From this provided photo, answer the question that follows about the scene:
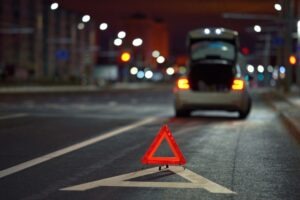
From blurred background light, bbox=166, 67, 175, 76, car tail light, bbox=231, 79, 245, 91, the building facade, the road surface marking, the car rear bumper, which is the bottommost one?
the road surface marking

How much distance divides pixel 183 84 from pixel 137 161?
11933 mm

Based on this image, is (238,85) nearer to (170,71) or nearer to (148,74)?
(148,74)

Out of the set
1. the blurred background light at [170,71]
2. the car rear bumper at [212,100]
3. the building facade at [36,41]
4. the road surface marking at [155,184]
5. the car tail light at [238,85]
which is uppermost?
the building facade at [36,41]

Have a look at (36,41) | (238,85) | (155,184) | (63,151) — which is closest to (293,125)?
(238,85)

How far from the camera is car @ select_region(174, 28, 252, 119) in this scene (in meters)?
23.9

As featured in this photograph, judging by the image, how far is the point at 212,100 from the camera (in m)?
23.8

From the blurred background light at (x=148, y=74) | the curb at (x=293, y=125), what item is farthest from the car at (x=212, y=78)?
the blurred background light at (x=148, y=74)

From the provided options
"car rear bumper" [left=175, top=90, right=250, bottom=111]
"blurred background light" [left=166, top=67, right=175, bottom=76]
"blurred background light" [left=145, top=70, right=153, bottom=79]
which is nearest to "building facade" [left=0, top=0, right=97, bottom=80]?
"blurred background light" [left=145, top=70, right=153, bottom=79]

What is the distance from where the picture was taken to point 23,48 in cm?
10406

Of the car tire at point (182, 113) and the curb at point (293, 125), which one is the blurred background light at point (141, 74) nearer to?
the car tire at point (182, 113)

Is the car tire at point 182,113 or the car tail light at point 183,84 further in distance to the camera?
the car tire at point 182,113

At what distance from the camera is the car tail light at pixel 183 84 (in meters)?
24.1

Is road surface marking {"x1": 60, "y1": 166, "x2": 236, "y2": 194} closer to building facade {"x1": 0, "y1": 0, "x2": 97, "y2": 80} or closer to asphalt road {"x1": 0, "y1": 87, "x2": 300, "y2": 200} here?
asphalt road {"x1": 0, "y1": 87, "x2": 300, "y2": 200}

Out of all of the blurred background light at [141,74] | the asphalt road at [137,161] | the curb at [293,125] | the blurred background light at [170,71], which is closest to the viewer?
the asphalt road at [137,161]
